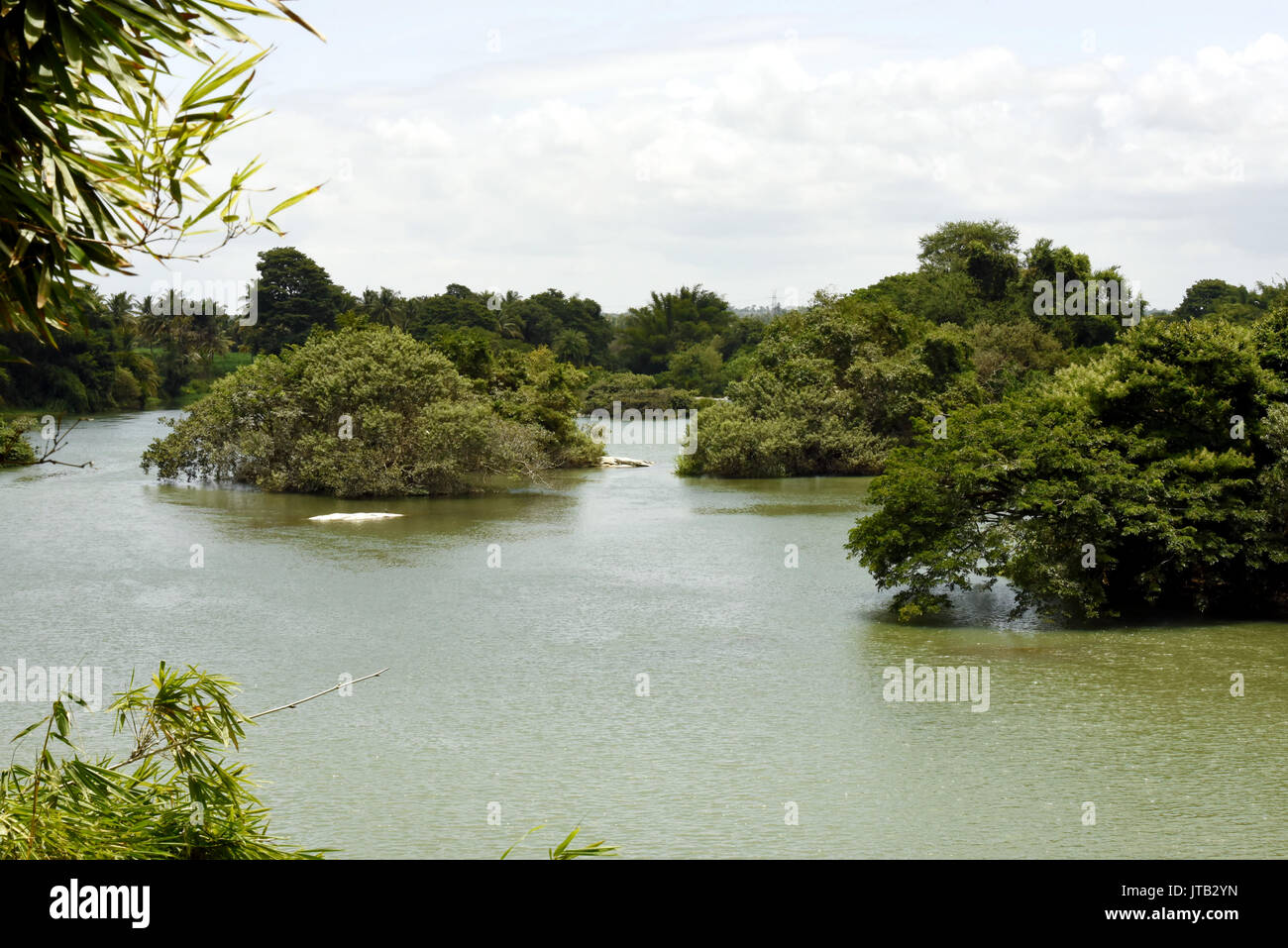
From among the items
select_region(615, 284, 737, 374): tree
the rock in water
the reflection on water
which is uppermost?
select_region(615, 284, 737, 374): tree

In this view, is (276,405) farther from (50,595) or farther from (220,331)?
(220,331)

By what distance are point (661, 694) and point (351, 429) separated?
57.2 feet

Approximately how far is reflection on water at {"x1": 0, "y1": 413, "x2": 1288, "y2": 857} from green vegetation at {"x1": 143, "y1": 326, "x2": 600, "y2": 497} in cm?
553

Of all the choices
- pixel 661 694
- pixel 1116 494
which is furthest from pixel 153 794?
pixel 1116 494

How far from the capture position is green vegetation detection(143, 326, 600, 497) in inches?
1081

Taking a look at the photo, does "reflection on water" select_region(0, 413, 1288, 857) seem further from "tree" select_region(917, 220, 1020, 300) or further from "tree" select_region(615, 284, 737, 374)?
"tree" select_region(615, 284, 737, 374)

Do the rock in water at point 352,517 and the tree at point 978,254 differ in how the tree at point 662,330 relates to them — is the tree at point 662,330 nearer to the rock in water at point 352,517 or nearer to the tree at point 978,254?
the tree at point 978,254

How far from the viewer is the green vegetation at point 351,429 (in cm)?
2747

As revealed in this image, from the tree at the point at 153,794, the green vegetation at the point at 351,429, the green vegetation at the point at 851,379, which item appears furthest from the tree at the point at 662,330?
the tree at the point at 153,794

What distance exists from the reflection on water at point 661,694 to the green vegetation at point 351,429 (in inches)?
218

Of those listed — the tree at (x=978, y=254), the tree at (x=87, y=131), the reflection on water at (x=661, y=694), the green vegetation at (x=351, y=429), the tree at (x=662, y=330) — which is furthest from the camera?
the tree at (x=662, y=330)

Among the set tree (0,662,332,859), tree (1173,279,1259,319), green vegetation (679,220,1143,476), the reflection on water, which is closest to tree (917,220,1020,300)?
green vegetation (679,220,1143,476)
